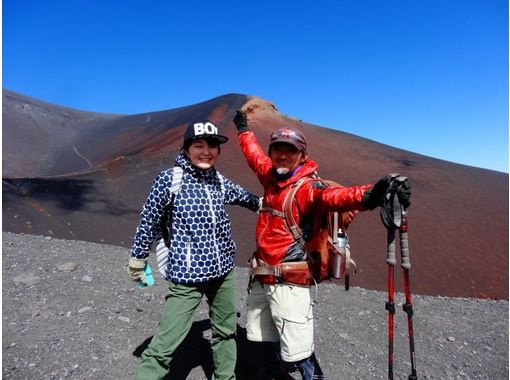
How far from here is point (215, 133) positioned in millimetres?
2262

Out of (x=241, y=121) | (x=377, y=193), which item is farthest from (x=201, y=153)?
(x=377, y=193)

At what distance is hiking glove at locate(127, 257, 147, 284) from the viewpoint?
2279 millimetres

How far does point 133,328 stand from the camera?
324 cm

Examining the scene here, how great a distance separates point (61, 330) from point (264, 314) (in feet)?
5.81

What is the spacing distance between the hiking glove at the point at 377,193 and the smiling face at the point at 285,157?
562mm

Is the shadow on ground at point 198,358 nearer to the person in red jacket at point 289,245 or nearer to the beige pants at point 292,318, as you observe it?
the person in red jacket at point 289,245

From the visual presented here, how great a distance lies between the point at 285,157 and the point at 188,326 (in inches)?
48.4

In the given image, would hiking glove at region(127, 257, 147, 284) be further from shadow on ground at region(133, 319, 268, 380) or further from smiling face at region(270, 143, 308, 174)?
smiling face at region(270, 143, 308, 174)

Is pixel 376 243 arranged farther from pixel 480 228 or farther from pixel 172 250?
pixel 172 250

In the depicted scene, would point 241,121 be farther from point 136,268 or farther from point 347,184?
point 347,184

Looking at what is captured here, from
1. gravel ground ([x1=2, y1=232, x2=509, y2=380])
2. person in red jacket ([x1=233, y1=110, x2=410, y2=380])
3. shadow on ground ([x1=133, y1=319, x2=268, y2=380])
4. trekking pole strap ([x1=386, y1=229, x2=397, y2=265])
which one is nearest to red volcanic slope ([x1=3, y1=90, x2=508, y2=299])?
gravel ground ([x1=2, y1=232, x2=509, y2=380])

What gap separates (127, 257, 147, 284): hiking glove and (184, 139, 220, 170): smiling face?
27.7 inches

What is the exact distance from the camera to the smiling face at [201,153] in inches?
89.2

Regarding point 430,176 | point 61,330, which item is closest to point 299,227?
point 61,330
